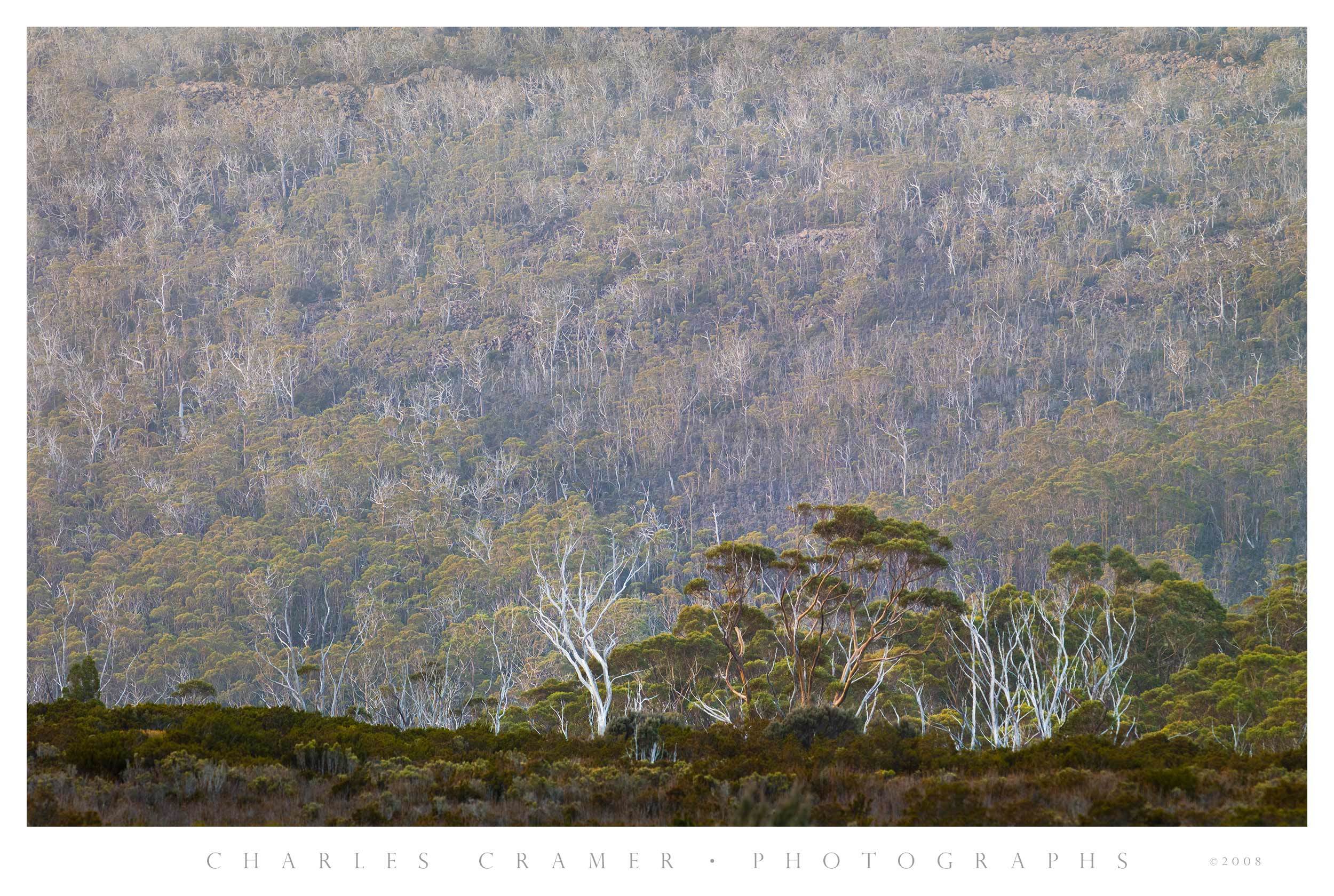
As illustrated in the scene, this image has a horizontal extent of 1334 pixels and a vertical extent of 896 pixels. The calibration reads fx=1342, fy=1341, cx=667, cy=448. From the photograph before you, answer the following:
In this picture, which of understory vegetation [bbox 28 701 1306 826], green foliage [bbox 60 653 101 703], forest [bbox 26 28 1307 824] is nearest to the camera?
understory vegetation [bbox 28 701 1306 826]

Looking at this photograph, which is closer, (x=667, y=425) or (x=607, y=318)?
(x=667, y=425)

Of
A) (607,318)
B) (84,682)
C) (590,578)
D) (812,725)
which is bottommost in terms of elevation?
(812,725)

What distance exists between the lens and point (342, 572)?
4891 centimetres

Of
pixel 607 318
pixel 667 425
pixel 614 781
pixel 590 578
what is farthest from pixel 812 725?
pixel 607 318

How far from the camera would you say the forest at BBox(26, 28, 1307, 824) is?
13695 millimetres

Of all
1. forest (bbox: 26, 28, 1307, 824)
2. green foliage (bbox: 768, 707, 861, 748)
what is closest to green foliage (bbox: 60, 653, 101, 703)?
forest (bbox: 26, 28, 1307, 824)

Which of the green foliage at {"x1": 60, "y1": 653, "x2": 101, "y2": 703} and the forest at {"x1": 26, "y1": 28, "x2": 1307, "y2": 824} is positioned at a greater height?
the forest at {"x1": 26, "y1": 28, "x2": 1307, "y2": 824}

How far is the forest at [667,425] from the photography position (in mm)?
13695

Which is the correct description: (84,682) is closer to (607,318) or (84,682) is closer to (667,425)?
(667,425)

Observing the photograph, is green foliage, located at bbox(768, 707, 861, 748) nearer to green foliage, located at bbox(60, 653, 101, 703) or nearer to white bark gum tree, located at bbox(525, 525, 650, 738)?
white bark gum tree, located at bbox(525, 525, 650, 738)

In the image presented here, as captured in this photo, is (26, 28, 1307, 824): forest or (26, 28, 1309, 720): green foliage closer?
(26, 28, 1307, 824): forest

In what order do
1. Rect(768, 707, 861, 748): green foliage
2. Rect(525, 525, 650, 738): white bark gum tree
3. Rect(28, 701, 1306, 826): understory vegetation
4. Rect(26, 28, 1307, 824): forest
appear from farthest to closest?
Rect(525, 525, 650, 738): white bark gum tree, Rect(768, 707, 861, 748): green foliage, Rect(26, 28, 1307, 824): forest, Rect(28, 701, 1306, 826): understory vegetation

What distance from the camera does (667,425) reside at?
2301 inches

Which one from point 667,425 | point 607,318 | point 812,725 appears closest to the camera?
point 812,725
